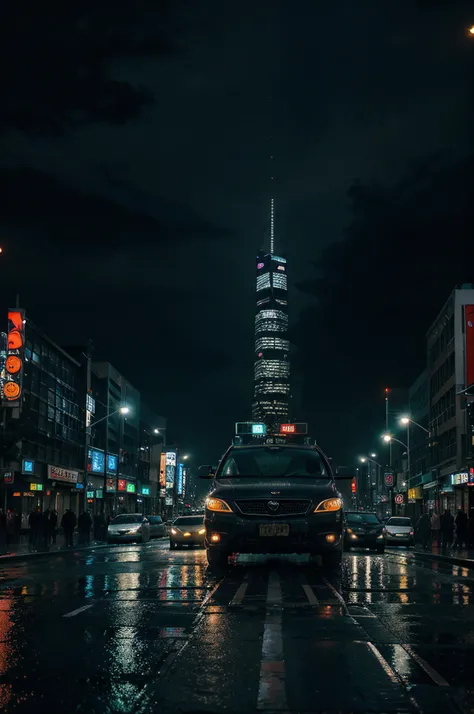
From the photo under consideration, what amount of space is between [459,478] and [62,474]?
29843 millimetres

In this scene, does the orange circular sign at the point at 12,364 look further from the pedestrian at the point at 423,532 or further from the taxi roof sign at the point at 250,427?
the taxi roof sign at the point at 250,427

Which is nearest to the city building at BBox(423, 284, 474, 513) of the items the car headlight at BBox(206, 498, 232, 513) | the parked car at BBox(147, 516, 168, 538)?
the parked car at BBox(147, 516, 168, 538)

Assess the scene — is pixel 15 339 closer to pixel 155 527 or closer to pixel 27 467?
pixel 27 467

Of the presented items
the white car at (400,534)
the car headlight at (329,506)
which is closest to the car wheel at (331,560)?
the car headlight at (329,506)

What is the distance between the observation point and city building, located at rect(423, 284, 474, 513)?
57.8 m

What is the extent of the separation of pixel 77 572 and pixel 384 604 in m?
9.26

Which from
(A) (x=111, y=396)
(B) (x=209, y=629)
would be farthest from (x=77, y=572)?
(A) (x=111, y=396)

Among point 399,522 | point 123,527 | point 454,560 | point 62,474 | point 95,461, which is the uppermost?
point 95,461

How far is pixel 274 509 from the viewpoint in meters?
14.1

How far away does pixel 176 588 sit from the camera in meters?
14.1

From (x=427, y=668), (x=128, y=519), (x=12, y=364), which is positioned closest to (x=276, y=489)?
(x=427, y=668)

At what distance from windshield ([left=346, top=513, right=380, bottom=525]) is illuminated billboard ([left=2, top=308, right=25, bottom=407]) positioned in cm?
1976

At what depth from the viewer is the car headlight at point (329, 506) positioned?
46.5ft

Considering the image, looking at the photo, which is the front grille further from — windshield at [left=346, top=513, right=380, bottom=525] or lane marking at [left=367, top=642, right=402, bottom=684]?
windshield at [left=346, top=513, right=380, bottom=525]
